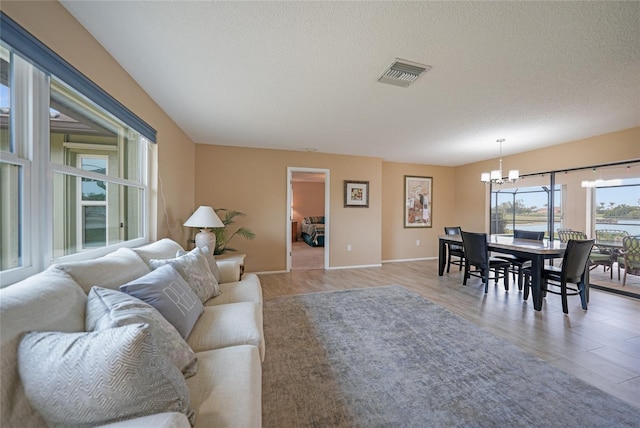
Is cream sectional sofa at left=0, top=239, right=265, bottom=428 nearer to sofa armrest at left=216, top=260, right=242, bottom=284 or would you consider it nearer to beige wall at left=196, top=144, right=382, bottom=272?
sofa armrest at left=216, top=260, right=242, bottom=284

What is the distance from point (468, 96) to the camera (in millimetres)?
2547

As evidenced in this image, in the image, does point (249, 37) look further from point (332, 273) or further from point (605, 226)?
point (605, 226)

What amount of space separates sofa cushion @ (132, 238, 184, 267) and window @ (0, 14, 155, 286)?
0.88 ft

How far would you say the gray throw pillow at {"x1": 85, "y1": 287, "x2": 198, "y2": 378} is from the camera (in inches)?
38.3

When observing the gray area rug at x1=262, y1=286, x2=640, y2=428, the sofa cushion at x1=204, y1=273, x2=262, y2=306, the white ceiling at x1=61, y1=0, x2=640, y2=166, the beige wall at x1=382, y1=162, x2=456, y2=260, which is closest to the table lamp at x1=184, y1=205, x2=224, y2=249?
the sofa cushion at x1=204, y1=273, x2=262, y2=306

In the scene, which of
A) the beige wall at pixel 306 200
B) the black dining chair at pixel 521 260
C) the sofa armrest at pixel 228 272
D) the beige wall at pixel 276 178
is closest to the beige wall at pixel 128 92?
the beige wall at pixel 276 178

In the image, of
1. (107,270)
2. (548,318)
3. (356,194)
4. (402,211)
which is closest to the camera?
(107,270)

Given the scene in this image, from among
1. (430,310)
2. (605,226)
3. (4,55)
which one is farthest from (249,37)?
(605,226)

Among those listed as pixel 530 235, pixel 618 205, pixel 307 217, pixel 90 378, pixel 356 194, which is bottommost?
pixel 90 378

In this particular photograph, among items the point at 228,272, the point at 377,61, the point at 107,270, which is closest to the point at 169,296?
the point at 107,270

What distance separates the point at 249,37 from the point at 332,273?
4.00m

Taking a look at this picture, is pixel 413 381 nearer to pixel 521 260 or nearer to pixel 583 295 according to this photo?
pixel 583 295

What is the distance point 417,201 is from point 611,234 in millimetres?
3231

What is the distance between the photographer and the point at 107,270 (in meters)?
1.31
